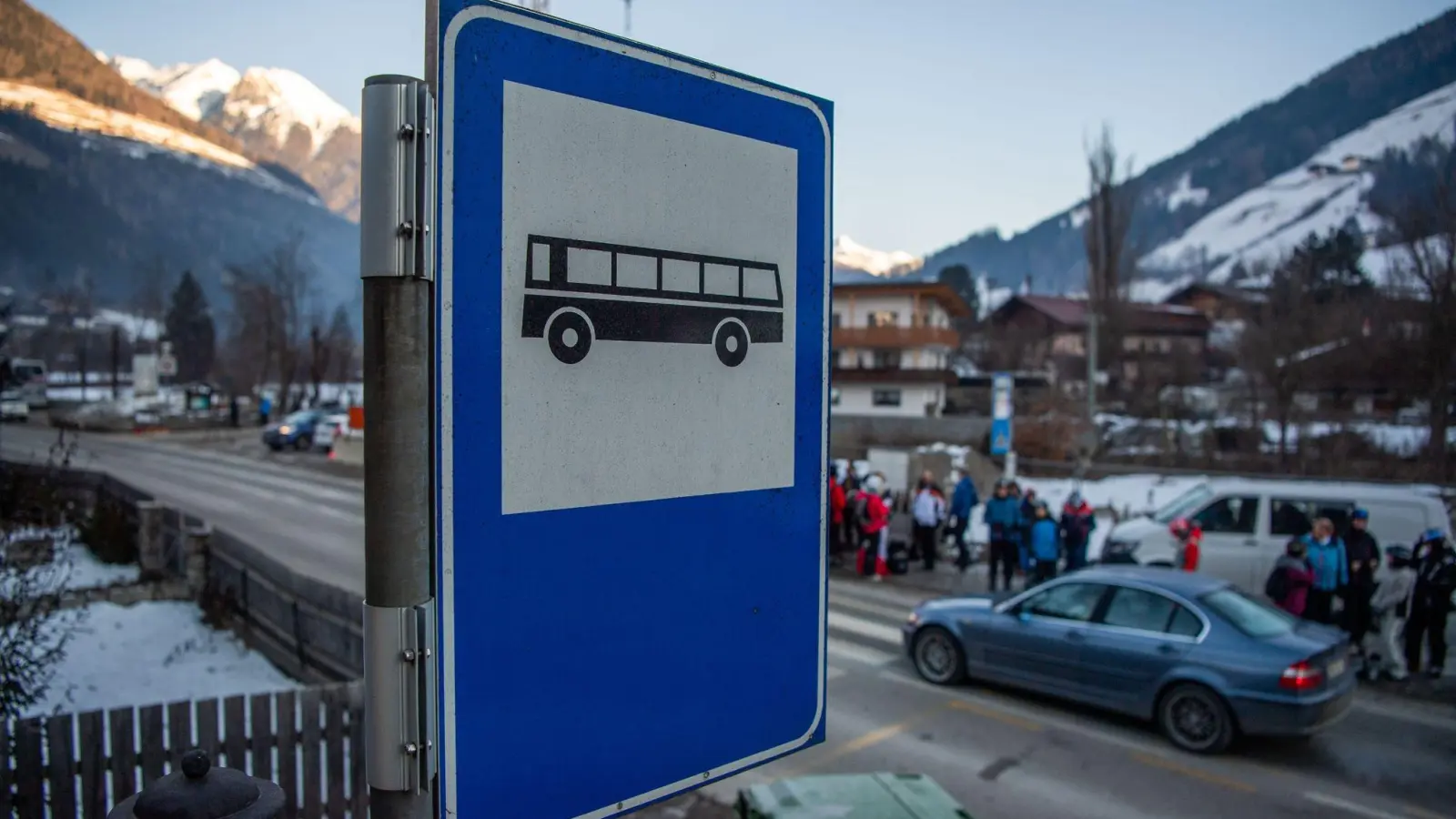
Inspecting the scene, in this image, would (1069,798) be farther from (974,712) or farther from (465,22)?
(465,22)

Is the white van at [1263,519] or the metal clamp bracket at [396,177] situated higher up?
the metal clamp bracket at [396,177]

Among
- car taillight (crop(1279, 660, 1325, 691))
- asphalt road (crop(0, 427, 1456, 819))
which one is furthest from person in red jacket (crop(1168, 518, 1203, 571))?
car taillight (crop(1279, 660, 1325, 691))

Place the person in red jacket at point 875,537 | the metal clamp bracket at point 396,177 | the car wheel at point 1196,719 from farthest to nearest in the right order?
the person in red jacket at point 875,537
the car wheel at point 1196,719
the metal clamp bracket at point 396,177

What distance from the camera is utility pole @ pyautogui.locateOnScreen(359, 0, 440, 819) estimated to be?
1.27 m

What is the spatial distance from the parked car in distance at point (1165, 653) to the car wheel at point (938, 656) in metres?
0.01

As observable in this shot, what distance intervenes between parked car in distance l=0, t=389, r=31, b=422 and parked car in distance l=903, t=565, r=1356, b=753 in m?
51.2

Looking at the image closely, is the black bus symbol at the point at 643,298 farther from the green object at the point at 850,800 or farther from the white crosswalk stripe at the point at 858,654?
the white crosswalk stripe at the point at 858,654

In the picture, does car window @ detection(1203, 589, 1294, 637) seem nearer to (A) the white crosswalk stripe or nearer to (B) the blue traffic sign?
(A) the white crosswalk stripe

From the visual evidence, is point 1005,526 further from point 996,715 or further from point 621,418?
point 621,418

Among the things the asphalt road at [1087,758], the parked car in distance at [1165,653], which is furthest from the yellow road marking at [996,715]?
the parked car in distance at [1165,653]

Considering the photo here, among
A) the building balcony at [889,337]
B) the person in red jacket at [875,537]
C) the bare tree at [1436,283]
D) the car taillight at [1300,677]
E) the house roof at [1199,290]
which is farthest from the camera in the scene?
the house roof at [1199,290]

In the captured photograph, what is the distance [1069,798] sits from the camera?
23.9ft

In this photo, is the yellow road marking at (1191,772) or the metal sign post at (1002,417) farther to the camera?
the metal sign post at (1002,417)

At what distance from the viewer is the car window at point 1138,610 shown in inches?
347
